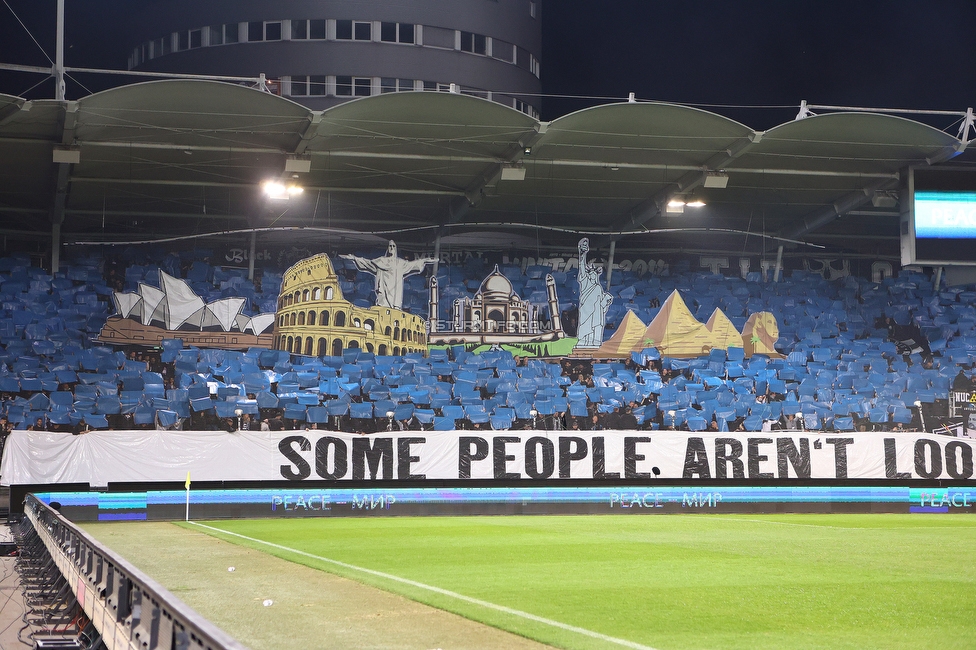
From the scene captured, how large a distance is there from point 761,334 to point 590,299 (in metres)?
5.04

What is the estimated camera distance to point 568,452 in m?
24.2

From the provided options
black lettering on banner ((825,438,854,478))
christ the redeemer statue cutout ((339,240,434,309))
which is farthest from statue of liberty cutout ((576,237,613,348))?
black lettering on banner ((825,438,854,478))

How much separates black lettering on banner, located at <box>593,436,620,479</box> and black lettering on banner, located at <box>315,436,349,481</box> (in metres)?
5.66

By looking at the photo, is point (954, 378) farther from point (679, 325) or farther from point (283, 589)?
point (283, 589)

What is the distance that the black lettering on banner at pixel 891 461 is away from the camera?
24641mm

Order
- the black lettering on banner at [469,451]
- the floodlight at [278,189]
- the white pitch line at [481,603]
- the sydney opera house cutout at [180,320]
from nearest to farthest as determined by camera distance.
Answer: the white pitch line at [481,603] → the black lettering on banner at [469,451] → the floodlight at [278,189] → the sydney opera house cutout at [180,320]

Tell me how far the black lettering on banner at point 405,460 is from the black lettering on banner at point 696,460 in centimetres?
609

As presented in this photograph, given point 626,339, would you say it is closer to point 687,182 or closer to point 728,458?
point 687,182

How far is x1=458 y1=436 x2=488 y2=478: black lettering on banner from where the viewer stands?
2389 centimetres

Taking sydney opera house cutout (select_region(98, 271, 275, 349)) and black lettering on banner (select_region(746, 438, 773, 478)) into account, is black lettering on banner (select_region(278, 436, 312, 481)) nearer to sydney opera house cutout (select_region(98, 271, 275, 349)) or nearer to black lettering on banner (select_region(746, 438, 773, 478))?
sydney opera house cutout (select_region(98, 271, 275, 349))

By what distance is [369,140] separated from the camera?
2475 centimetres

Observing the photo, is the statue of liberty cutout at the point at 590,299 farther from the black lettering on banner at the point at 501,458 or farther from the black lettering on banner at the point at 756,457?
the black lettering on banner at the point at 501,458

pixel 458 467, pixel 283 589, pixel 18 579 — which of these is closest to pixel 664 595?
pixel 283 589

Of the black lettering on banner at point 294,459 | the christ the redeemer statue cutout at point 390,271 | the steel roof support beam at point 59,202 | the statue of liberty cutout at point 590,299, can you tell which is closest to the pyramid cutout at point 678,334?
the statue of liberty cutout at point 590,299
